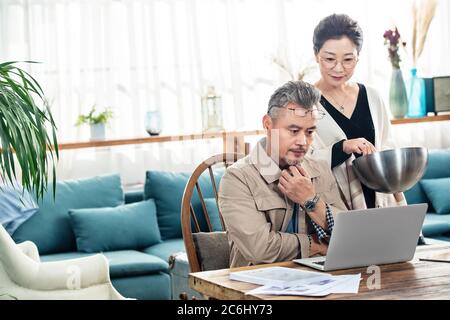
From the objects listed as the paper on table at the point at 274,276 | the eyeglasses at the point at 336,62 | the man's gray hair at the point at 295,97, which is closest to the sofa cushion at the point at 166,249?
the eyeglasses at the point at 336,62

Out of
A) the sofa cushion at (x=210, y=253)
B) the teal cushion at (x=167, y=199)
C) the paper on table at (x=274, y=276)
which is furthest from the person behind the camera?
the teal cushion at (x=167, y=199)

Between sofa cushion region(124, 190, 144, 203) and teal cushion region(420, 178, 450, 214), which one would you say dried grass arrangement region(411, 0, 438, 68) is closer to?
teal cushion region(420, 178, 450, 214)

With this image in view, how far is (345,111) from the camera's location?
282cm

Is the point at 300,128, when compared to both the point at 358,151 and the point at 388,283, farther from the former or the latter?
the point at 388,283

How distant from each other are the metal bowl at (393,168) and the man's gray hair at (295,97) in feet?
0.81

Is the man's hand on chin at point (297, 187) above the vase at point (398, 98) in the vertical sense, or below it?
below

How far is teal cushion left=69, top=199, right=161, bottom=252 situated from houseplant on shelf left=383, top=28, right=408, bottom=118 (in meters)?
1.78

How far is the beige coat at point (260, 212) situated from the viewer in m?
2.40

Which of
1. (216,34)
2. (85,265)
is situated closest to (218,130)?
(216,34)

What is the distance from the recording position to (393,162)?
231 cm

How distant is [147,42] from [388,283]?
3473mm

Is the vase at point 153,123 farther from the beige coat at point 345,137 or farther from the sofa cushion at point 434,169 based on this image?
the beige coat at point 345,137

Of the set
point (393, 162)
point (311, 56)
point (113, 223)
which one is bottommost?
point (113, 223)
